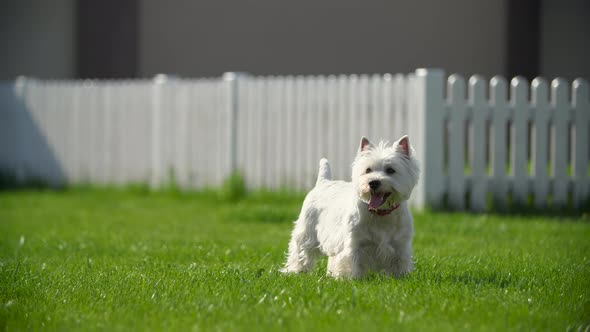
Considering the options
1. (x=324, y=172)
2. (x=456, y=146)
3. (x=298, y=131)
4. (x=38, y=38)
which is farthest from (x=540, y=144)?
(x=38, y=38)

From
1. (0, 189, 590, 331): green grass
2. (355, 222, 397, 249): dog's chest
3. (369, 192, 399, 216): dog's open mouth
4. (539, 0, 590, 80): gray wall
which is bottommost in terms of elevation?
(0, 189, 590, 331): green grass

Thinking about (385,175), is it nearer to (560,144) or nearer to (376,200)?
(376,200)

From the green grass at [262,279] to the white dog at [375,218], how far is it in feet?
0.47

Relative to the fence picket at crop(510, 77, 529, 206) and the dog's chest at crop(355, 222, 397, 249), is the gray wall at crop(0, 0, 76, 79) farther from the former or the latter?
the dog's chest at crop(355, 222, 397, 249)

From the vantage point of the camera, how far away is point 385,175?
5422mm

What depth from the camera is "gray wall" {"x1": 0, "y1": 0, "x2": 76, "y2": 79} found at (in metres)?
17.4

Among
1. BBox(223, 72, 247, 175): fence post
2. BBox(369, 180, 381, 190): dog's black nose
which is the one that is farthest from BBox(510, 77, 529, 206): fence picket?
BBox(369, 180, 381, 190): dog's black nose

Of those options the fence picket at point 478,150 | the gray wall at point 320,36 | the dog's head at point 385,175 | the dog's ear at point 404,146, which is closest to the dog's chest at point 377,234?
the dog's head at point 385,175

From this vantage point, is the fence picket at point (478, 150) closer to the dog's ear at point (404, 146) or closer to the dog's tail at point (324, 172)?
the dog's tail at point (324, 172)

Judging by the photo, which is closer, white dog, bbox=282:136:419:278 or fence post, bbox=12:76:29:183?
white dog, bbox=282:136:419:278

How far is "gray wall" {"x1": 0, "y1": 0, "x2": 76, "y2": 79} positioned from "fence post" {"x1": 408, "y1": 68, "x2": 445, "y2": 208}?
9.15 metres

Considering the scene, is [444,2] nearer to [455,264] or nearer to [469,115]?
[469,115]

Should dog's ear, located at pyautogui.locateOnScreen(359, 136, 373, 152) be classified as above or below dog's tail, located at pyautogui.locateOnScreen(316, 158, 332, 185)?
above

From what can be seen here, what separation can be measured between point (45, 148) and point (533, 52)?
827 centimetres
